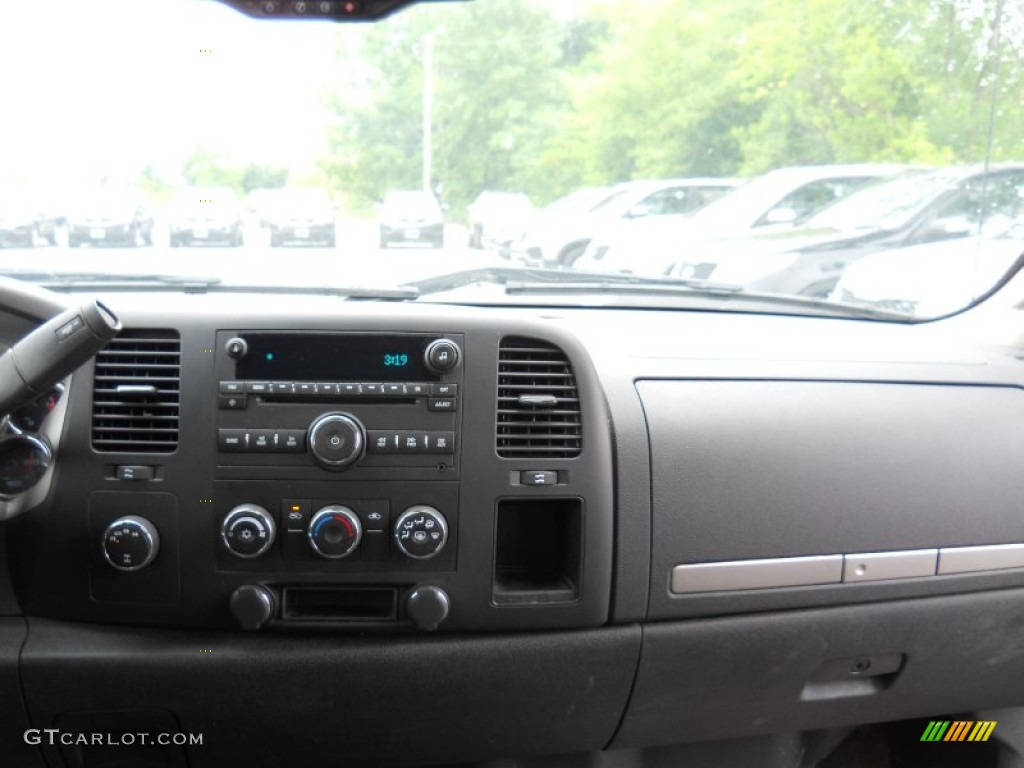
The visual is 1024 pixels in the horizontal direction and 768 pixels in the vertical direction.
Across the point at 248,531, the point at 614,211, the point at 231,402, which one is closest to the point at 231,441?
the point at 231,402

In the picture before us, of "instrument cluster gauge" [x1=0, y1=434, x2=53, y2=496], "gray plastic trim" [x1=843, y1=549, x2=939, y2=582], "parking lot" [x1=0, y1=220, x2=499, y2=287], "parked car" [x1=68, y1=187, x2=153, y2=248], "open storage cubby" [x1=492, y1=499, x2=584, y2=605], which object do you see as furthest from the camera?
"parked car" [x1=68, y1=187, x2=153, y2=248]

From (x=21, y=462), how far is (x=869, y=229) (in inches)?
116

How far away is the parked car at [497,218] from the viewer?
341 cm

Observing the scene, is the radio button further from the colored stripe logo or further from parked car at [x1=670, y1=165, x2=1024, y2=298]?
the colored stripe logo

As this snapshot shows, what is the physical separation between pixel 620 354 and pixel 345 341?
768mm

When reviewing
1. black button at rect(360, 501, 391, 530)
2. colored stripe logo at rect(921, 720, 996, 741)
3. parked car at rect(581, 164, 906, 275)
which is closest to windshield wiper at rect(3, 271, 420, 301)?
black button at rect(360, 501, 391, 530)

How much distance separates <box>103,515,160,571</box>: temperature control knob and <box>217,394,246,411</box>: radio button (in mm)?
330

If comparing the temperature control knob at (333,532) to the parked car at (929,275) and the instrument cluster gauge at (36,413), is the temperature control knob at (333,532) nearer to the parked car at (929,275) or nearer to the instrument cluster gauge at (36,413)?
the instrument cluster gauge at (36,413)

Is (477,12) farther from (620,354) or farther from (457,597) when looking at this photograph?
(457,597)

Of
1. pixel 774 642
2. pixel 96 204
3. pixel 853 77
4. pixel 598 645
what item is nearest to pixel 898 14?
pixel 853 77

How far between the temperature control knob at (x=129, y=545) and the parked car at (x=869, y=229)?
2007 mm

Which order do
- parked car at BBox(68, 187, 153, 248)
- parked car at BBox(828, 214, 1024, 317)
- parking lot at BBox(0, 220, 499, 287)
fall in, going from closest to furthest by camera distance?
parking lot at BBox(0, 220, 499, 287) < parked car at BBox(68, 187, 153, 248) < parked car at BBox(828, 214, 1024, 317)

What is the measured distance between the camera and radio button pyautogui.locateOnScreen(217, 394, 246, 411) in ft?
7.29

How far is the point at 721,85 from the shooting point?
374 cm
